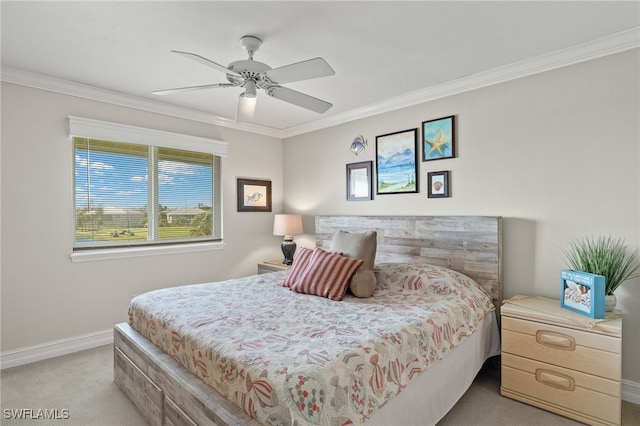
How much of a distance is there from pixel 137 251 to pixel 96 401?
1.52 meters

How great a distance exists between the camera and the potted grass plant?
217 centimetres

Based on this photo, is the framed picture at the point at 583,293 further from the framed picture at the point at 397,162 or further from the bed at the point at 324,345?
the framed picture at the point at 397,162

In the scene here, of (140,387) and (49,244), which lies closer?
(140,387)

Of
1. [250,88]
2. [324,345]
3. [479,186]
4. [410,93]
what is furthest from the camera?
[410,93]

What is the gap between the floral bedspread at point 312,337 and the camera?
4.31 ft

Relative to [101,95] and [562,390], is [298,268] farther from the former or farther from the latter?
[101,95]

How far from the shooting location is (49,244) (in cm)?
297

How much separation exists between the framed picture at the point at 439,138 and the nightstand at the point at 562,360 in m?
1.43

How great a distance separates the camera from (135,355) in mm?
2152

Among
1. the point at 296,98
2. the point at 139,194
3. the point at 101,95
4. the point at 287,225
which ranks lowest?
the point at 287,225

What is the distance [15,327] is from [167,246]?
1.38 m

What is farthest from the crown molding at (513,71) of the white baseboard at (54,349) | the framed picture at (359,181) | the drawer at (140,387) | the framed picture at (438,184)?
the white baseboard at (54,349)

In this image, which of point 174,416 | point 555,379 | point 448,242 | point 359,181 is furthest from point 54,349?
point 555,379

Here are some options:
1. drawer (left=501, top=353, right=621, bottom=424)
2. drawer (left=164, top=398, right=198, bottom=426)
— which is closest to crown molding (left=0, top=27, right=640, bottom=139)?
drawer (left=501, top=353, right=621, bottom=424)
